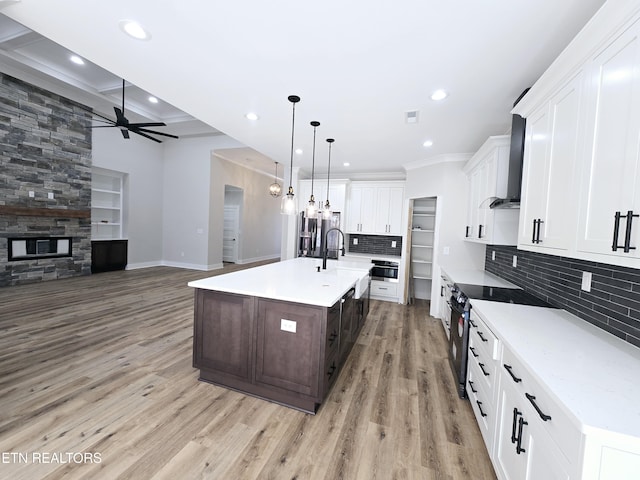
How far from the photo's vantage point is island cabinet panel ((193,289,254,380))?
219 centimetres

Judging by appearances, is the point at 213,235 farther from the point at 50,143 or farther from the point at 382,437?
the point at 382,437

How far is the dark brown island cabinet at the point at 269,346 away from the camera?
6.58 feet

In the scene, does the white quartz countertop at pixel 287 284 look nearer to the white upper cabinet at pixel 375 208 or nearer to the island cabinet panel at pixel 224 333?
the island cabinet panel at pixel 224 333

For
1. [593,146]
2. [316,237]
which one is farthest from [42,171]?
[593,146]

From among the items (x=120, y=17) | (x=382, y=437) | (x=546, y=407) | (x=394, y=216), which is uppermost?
(x=120, y=17)

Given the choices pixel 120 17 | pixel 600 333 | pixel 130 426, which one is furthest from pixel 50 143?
pixel 600 333

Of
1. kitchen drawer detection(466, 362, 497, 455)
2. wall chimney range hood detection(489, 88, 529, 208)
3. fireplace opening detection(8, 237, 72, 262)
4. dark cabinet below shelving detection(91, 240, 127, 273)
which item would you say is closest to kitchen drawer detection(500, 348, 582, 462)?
kitchen drawer detection(466, 362, 497, 455)

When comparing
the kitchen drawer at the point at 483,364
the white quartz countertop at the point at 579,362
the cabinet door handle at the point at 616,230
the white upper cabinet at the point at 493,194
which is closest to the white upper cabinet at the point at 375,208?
the white upper cabinet at the point at 493,194

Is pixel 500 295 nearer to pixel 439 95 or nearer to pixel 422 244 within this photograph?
pixel 439 95

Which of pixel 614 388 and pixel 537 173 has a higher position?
pixel 537 173

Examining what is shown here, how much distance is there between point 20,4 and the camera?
5.66ft

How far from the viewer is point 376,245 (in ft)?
19.7

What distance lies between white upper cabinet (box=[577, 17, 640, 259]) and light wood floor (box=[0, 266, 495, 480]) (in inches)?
58.7

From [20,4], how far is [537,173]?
363 centimetres
